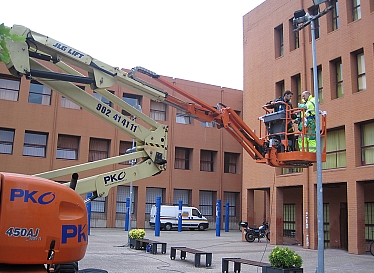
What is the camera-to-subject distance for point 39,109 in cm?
3666

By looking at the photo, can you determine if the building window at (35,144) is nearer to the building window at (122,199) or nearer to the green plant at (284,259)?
the building window at (122,199)

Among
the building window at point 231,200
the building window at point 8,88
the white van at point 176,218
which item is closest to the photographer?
the building window at point 8,88

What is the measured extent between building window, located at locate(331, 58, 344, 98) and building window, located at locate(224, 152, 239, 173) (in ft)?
78.7

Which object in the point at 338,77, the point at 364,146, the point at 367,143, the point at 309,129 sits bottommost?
the point at 309,129

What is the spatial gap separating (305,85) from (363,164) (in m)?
5.53

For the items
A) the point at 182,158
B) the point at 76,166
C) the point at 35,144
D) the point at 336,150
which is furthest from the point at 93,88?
the point at 182,158

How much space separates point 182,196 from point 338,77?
24.0 meters

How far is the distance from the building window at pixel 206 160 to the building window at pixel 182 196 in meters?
2.95

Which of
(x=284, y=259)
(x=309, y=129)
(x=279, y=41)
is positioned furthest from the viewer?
(x=279, y=41)

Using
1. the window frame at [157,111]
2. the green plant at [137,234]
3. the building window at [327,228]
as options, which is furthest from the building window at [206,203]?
the green plant at [137,234]

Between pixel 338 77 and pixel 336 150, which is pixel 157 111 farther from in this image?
pixel 336 150

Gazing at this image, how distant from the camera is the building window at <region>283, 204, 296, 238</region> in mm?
26484

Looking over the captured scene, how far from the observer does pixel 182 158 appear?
42969 millimetres

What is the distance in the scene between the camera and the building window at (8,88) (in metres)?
36.1
